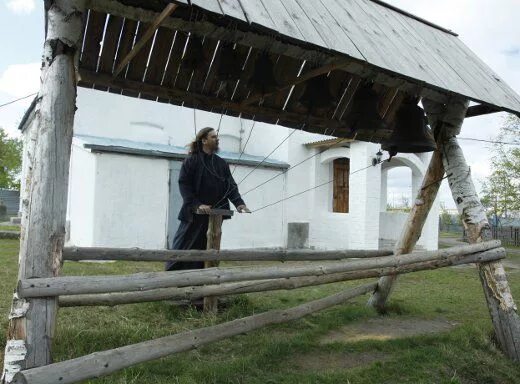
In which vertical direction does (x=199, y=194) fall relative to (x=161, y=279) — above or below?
above

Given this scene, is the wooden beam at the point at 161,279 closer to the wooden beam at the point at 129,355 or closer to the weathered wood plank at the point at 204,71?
the wooden beam at the point at 129,355

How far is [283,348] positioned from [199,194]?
6.48 feet

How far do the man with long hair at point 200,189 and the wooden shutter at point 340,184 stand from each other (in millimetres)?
9174

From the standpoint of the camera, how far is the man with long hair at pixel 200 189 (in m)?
4.89

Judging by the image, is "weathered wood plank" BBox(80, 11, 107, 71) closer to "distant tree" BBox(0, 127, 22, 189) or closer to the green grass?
the green grass

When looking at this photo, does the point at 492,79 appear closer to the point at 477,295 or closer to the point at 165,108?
the point at 477,295

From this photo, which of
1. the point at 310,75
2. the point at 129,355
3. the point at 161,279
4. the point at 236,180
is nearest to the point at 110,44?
the point at 310,75

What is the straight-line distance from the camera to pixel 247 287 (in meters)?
3.20

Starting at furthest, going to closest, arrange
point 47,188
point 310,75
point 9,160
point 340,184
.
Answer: point 9,160 → point 340,184 → point 310,75 → point 47,188

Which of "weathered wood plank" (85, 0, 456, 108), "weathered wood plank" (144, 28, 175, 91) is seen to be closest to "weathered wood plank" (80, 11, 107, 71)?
"weathered wood plank" (144, 28, 175, 91)

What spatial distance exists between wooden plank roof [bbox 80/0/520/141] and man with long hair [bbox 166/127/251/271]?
644mm

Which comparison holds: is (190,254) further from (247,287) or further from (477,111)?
(477,111)

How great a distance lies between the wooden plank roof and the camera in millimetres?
2682

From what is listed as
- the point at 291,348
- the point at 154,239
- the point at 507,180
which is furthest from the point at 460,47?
the point at 507,180
